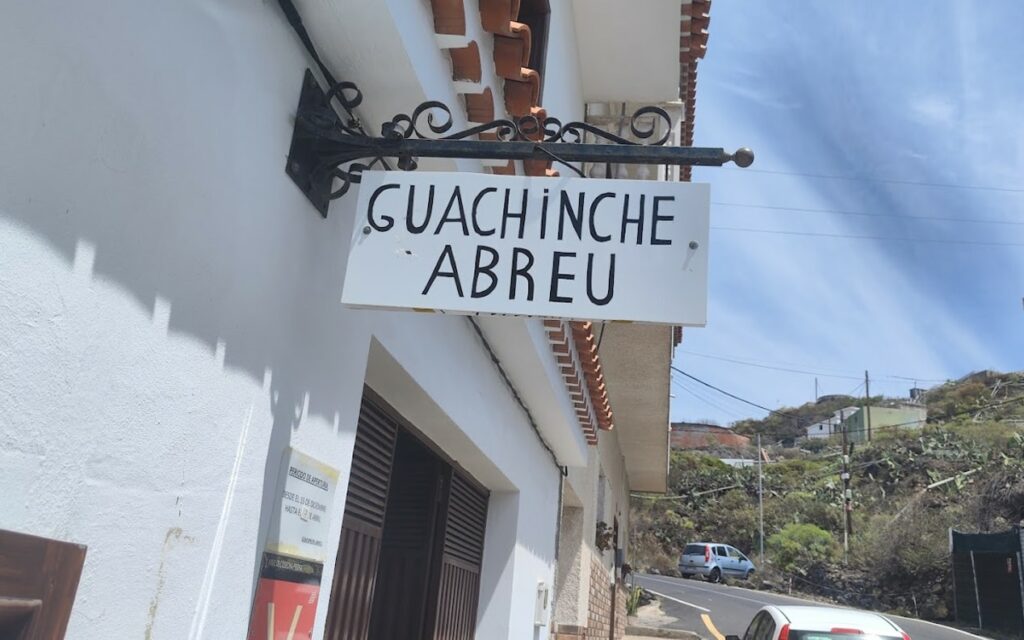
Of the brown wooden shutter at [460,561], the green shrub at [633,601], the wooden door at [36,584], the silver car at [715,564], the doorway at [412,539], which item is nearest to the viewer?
the wooden door at [36,584]

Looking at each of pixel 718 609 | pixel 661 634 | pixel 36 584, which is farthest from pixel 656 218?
pixel 718 609

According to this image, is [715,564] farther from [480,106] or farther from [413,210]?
[413,210]

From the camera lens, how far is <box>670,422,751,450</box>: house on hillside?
70.1 metres

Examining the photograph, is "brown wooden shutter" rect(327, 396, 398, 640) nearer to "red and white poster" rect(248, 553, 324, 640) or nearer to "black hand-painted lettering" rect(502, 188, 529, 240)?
"red and white poster" rect(248, 553, 324, 640)

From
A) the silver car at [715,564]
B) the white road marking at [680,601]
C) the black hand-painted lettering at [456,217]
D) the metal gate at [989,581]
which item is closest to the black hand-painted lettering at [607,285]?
the black hand-painted lettering at [456,217]

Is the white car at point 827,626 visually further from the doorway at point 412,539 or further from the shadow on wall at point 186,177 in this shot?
the shadow on wall at point 186,177

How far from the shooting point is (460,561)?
5.89 meters

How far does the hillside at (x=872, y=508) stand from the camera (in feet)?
88.0

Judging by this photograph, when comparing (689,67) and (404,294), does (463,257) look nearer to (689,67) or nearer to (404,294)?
(404,294)

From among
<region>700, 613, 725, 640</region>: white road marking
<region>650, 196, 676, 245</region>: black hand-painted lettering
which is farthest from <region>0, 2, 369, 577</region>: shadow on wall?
<region>700, 613, 725, 640</region>: white road marking

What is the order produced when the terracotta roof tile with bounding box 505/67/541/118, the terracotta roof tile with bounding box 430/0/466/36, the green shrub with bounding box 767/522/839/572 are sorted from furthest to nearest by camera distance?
the green shrub with bounding box 767/522/839/572 → the terracotta roof tile with bounding box 505/67/541/118 → the terracotta roof tile with bounding box 430/0/466/36

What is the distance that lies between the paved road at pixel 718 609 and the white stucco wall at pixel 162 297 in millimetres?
15472

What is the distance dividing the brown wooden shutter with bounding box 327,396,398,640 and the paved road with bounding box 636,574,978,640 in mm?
13532

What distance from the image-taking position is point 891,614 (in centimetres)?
2481
